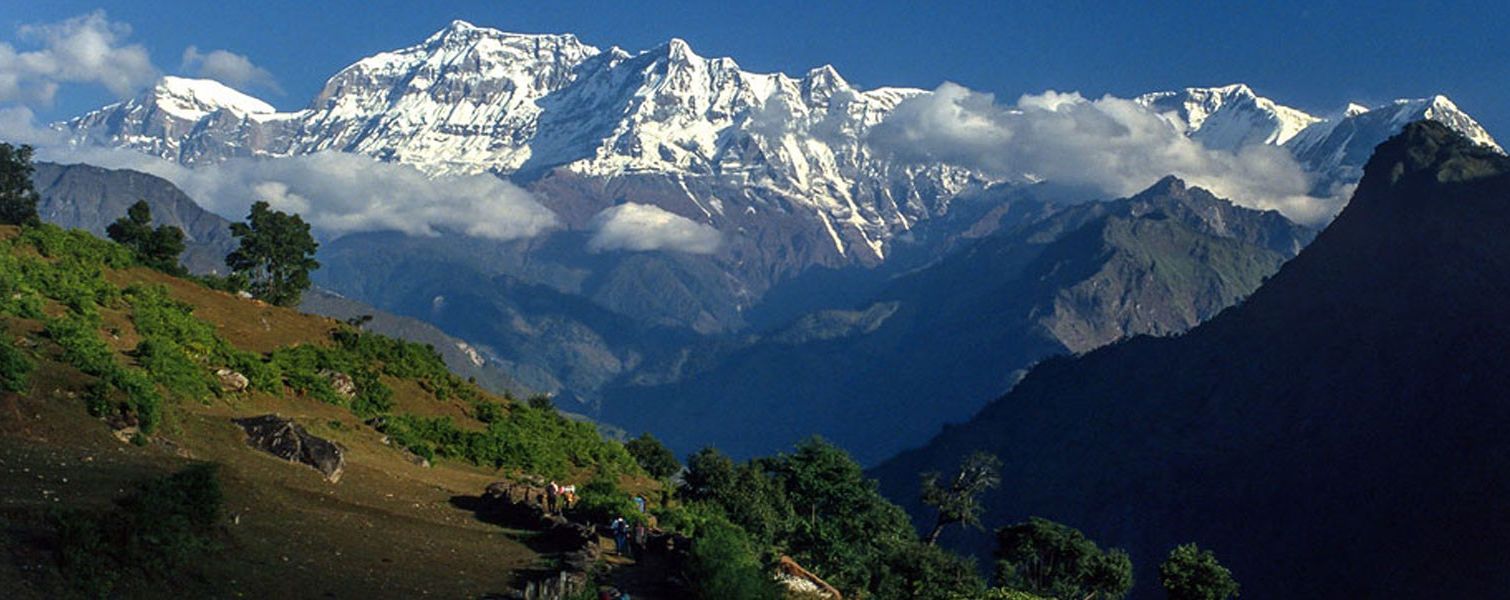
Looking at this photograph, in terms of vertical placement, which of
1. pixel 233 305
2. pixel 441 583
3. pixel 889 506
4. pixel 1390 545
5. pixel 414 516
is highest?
pixel 1390 545

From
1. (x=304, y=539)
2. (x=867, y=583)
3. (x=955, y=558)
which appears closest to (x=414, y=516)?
(x=304, y=539)

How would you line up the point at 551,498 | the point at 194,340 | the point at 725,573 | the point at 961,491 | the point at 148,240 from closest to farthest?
the point at 725,573
the point at 551,498
the point at 194,340
the point at 148,240
the point at 961,491

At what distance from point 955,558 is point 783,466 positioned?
2237cm

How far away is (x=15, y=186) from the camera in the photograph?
105562mm

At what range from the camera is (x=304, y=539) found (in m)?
36.5

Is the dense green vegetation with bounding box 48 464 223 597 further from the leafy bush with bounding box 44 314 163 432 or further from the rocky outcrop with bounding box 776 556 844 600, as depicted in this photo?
the rocky outcrop with bounding box 776 556 844 600

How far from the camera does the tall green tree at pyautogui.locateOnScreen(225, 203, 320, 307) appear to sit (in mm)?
103062

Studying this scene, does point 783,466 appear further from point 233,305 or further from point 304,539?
point 304,539

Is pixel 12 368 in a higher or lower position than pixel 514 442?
lower

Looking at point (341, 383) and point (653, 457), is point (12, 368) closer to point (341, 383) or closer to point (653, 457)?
point (341, 383)

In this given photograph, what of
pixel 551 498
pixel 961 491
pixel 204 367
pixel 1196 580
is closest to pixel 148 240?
pixel 204 367

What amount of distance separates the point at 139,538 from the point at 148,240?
7196 centimetres

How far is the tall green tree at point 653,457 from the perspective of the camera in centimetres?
10938

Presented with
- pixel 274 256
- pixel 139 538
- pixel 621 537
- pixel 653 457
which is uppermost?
pixel 274 256
